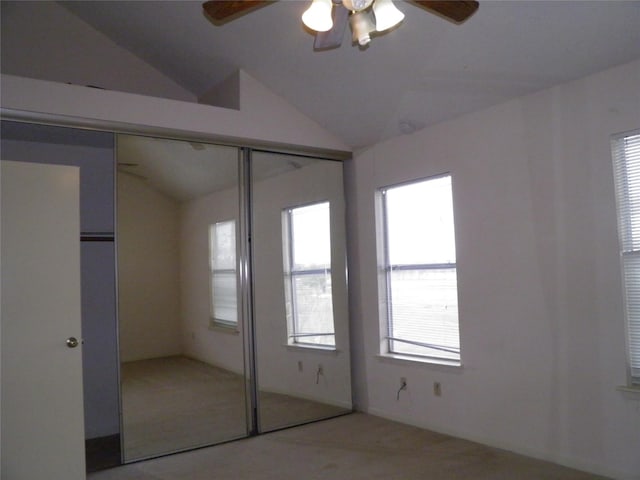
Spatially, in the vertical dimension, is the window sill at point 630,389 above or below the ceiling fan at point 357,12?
below

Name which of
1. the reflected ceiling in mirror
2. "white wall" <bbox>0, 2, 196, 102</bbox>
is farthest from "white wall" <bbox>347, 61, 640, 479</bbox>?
"white wall" <bbox>0, 2, 196, 102</bbox>

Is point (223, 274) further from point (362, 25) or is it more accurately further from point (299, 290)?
point (362, 25)

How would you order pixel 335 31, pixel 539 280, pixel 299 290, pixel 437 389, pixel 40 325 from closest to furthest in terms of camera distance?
pixel 335 31 → pixel 40 325 → pixel 539 280 → pixel 437 389 → pixel 299 290

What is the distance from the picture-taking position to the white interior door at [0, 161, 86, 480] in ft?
9.41

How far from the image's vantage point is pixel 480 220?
3.62 m

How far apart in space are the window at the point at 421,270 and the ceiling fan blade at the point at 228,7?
7.60ft

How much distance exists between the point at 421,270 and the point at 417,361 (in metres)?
0.73

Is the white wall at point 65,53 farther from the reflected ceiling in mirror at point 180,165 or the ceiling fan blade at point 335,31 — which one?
the ceiling fan blade at point 335,31

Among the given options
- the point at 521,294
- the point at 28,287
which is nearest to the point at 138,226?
the point at 28,287

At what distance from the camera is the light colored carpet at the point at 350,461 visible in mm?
3109

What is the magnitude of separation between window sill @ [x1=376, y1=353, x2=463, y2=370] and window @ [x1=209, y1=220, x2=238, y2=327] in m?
1.33

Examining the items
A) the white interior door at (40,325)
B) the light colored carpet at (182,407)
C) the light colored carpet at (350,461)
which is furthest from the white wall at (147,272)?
the light colored carpet at (350,461)

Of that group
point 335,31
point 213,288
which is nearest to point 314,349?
point 213,288

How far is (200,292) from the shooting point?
3922 mm
